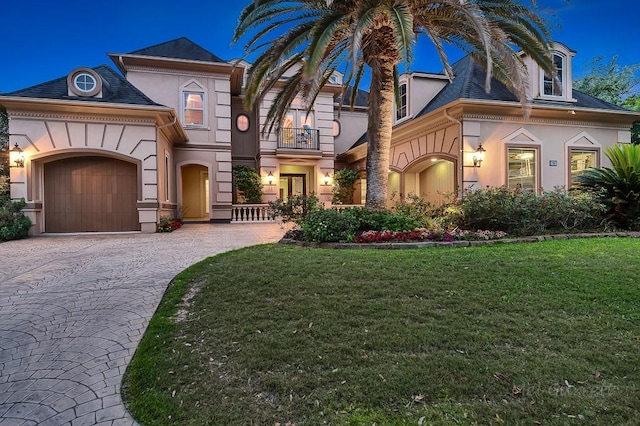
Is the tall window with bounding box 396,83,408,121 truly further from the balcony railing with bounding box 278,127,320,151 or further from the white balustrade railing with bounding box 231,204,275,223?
the white balustrade railing with bounding box 231,204,275,223

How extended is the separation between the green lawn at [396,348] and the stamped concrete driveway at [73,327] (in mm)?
194

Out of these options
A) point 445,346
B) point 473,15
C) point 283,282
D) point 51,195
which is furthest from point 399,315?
point 51,195

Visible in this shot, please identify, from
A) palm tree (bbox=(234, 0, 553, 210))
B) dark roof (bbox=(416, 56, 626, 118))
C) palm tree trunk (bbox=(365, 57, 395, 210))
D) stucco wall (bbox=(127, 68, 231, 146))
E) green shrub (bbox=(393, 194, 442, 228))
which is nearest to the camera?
palm tree (bbox=(234, 0, 553, 210))

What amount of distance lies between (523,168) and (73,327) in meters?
12.5

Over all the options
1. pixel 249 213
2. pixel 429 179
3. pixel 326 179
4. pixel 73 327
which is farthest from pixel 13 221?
pixel 429 179

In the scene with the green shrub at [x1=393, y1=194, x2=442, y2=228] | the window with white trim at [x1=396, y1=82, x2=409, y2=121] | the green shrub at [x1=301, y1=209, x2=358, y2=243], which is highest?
the window with white trim at [x1=396, y1=82, x2=409, y2=121]

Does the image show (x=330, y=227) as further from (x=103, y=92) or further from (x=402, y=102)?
(x=402, y=102)

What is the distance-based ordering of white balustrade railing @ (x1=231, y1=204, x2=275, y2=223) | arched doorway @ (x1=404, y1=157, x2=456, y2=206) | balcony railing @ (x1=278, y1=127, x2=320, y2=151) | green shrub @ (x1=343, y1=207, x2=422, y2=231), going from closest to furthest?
green shrub @ (x1=343, y1=207, x2=422, y2=231)
arched doorway @ (x1=404, y1=157, x2=456, y2=206)
white balustrade railing @ (x1=231, y1=204, x2=275, y2=223)
balcony railing @ (x1=278, y1=127, x2=320, y2=151)

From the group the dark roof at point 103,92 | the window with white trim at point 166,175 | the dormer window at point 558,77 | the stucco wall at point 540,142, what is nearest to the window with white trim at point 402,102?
the stucco wall at point 540,142

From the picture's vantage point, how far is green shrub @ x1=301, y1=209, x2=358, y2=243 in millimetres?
6625

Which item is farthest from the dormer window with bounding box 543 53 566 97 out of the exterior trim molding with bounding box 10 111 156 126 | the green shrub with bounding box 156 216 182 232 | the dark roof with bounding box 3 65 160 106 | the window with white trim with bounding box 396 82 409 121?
the green shrub with bounding box 156 216 182 232

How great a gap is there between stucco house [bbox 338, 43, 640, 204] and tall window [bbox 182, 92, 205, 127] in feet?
27.6

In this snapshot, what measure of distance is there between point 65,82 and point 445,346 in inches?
505

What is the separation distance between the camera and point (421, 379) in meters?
2.13
